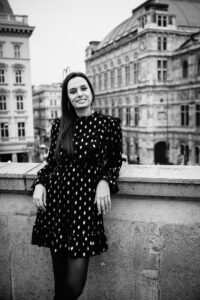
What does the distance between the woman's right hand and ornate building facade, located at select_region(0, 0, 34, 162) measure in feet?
83.4

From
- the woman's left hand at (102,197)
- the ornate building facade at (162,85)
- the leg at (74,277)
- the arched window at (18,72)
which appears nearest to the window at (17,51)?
the arched window at (18,72)

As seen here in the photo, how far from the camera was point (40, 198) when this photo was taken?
189 centimetres

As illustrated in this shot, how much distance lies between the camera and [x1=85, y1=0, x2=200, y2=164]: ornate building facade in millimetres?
26016

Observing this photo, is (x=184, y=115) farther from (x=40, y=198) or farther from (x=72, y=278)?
A: (x=72, y=278)

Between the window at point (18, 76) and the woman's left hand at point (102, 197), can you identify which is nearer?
the woman's left hand at point (102, 197)

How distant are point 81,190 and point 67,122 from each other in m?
0.49

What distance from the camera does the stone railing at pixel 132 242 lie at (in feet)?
6.63

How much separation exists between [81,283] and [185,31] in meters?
30.4

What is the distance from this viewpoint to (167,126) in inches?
1126

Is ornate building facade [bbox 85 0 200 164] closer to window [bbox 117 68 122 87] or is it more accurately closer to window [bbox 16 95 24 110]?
window [bbox 117 68 122 87]

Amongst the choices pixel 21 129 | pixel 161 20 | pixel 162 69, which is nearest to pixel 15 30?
pixel 21 129

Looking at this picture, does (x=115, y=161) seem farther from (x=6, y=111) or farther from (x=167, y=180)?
(x=6, y=111)

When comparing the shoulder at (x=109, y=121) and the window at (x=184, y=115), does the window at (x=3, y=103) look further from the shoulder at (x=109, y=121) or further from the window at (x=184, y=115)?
the shoulder at (x=109, y=121)

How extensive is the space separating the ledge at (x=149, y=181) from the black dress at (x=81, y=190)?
0.18 metres
